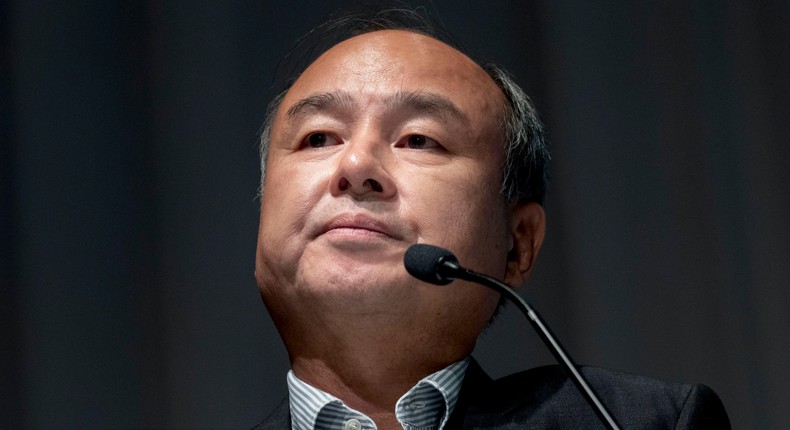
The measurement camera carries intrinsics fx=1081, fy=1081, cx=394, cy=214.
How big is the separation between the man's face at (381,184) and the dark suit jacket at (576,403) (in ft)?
0.43

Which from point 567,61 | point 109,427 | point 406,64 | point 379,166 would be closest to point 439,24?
point 567,61

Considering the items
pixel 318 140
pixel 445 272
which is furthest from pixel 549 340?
pixel 318 140

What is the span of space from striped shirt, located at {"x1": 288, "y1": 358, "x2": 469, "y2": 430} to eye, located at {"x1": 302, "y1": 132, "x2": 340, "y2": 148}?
403 mm

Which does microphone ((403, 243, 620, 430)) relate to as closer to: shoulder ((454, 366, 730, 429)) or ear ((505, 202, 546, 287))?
shoulder ((454, 366, 730, 429))

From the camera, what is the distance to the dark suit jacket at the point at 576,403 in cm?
161

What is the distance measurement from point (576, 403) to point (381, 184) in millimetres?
455

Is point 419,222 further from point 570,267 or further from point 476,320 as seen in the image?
point 570,267

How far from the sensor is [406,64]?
1.84 m

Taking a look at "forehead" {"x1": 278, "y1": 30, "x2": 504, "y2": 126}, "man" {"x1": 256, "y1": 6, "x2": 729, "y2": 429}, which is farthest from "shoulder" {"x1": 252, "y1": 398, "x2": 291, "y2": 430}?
"forehead" {"x1": 278, "y1": 30, "x2": 504, "y2": 126}

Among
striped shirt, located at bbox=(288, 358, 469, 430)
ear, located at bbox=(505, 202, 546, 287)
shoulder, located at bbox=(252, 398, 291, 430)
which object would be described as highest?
ear, located at bbox=(505, 202, 546, 287)

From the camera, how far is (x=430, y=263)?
1358mm

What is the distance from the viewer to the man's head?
1.65m

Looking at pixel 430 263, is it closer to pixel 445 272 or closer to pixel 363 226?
pixel 445 272

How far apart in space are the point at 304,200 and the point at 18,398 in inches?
42.1
